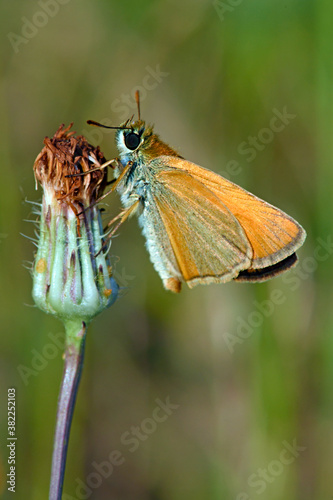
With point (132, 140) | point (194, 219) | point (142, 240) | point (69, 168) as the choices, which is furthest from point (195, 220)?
point (142, 240)

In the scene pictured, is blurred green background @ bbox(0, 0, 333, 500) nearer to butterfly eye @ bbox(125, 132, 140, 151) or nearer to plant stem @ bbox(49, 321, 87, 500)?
butterfly eye @ bbox(125, 132, 140, 151)

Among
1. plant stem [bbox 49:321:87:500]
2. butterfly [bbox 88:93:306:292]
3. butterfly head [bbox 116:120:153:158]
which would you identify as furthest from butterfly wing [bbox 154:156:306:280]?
plant stem [bbox 49:321:87:500]

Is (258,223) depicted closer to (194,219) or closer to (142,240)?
(194,219)

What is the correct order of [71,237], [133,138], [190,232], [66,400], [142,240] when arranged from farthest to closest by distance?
[142,240], [190,232], [133,138], [71,237], [66,400]

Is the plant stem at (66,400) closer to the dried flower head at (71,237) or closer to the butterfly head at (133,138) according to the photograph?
the dried flower head at (71,237)

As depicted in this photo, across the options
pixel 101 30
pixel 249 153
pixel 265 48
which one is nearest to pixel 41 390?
pixel 249 153

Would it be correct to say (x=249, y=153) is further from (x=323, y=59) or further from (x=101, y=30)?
(x=101, y=30)
